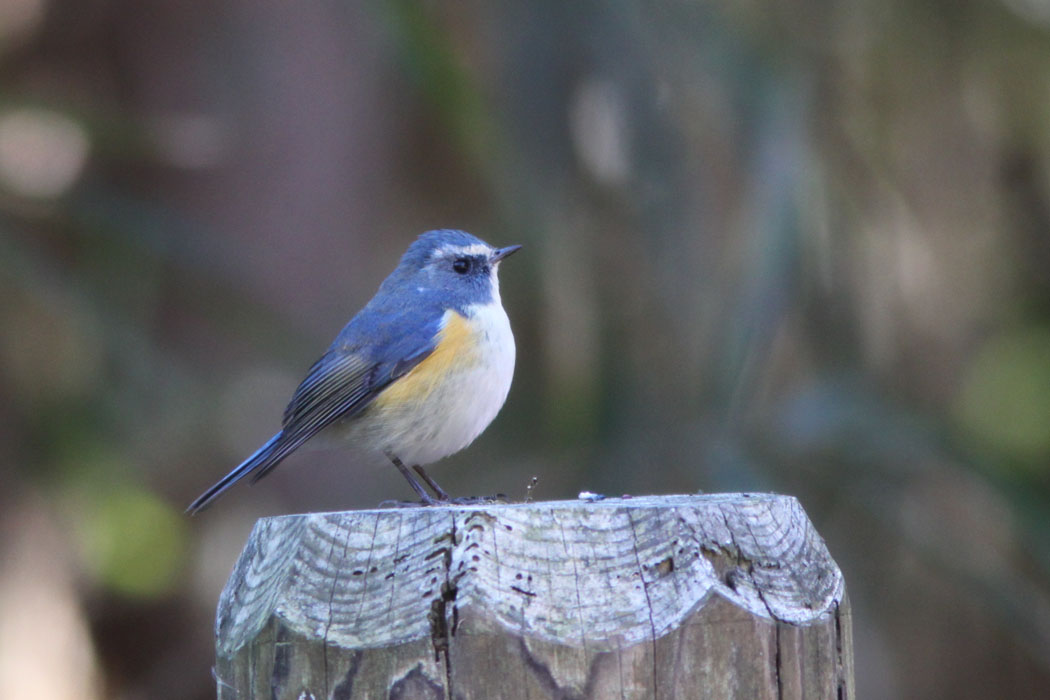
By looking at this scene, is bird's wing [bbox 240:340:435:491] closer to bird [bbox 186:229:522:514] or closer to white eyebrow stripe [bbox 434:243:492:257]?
bird [bbox 186:229:522:514]

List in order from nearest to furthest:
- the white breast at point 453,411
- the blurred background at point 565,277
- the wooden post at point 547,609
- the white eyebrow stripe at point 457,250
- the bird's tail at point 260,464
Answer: the wooden post at point 547,609 < the bird's tail at point 260,464 < the white breast at point 453,411 < the white eyebrow stripe at point 457,250 < the blurred background at point 565,277

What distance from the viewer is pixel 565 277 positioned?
664cm

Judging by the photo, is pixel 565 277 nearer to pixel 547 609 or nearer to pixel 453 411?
pixel 453 411

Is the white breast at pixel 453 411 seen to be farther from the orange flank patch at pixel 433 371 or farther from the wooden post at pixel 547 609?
the wooden post at pixel 547 609

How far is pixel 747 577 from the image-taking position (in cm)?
195

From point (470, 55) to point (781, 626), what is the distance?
594 centimetres

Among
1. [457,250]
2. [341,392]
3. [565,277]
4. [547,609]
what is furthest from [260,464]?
[565,277]

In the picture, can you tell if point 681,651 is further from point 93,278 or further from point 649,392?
point 93,278

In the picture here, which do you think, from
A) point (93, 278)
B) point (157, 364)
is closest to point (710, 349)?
point (157, 364)

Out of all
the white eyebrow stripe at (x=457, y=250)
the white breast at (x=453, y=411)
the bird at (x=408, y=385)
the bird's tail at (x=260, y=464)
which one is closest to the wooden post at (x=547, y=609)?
the bird's tail at (x=260, y=464)

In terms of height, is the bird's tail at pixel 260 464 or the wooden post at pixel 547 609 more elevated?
the wooden post at pixel 547 609

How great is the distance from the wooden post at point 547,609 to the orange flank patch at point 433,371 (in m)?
2.18

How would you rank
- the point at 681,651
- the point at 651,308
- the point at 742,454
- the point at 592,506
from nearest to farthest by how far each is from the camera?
the point at 681,651
the point at 592,506
the point at 742,454
the point at 651,308

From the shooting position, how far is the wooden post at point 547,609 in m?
1.81
